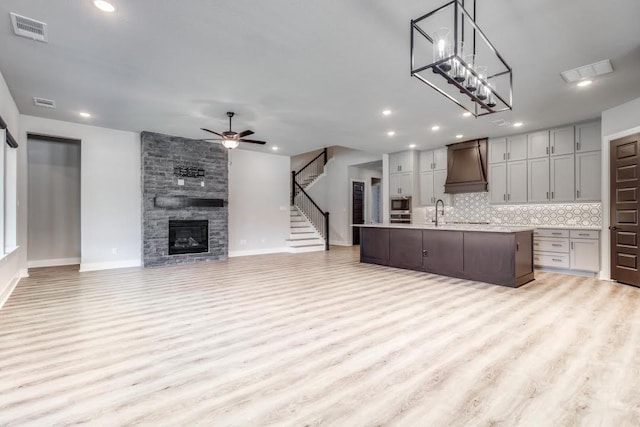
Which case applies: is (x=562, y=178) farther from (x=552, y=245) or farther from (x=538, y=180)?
(x=552, y=245)

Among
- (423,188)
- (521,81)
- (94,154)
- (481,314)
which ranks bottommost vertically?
(481,314)

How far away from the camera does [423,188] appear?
8.71 meters

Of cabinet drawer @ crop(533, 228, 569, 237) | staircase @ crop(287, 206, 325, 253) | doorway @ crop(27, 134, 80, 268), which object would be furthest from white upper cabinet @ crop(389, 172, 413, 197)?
doorway @ crop(27, 134, 80, 268)

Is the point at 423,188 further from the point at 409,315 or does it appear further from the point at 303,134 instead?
the point at 409,315

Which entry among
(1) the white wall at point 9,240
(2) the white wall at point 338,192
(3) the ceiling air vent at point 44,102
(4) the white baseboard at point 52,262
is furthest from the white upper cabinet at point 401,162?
(4) the white baseboard at point 52,262

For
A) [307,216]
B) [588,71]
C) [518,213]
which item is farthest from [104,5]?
[307,216]

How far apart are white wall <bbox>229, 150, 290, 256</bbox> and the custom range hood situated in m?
4.64

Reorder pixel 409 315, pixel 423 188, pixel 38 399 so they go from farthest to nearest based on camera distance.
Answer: pixel 423 188
pixel 409 315
pixel 38 399

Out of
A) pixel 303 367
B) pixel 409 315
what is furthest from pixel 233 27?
pixel 409 315

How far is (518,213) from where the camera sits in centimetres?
721

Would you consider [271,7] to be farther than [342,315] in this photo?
No

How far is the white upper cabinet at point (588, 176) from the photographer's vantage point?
5.94m

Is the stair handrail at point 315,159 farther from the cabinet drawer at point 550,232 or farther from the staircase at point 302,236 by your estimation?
the cabinet drawer at point 550,232

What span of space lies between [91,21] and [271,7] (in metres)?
1.72
